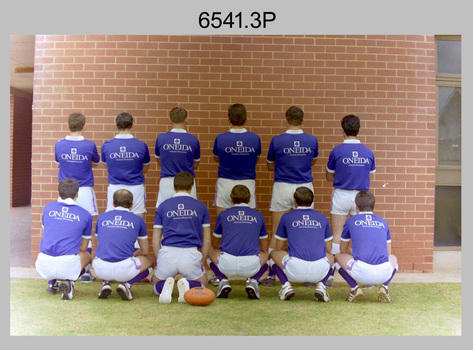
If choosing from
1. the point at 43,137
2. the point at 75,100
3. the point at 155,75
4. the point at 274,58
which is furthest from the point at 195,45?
the point at 43,137

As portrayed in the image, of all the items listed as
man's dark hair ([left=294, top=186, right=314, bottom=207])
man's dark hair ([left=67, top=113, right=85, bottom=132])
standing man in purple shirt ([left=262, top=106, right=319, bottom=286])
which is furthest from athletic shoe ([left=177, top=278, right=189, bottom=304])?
man's dark hair ([left=67, top=113, right=85, bottom=132])

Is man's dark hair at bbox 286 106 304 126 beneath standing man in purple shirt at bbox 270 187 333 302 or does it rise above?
above

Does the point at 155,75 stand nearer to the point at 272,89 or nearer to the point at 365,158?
the point at 272,89

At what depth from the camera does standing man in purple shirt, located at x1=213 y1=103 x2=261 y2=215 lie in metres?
5.23

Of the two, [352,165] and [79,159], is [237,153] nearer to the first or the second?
[352,165]

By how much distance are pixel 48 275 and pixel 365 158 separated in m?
3.40

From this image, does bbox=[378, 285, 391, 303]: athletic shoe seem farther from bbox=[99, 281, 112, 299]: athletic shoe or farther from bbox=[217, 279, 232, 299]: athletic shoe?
bbox=[99, 281, 112, 299]: athletic shoe

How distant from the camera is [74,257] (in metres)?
4.53

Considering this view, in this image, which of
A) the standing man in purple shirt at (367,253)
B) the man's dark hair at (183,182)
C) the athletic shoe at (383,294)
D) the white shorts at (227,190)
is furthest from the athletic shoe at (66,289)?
the athletic shoe at (383,294)

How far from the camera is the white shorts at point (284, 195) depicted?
5.27 meters

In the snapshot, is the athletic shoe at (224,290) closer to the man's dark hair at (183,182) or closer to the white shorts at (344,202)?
the man's dark hair at (183,182)

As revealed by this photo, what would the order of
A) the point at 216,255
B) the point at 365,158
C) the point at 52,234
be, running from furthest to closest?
the point at 365,158
the point at 216,255
the point at 52,234

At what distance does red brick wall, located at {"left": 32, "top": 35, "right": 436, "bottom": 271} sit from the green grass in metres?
1.38

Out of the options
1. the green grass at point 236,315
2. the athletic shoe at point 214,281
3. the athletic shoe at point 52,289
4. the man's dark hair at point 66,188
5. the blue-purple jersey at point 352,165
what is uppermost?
the blue-purple jersey at point 352,165
